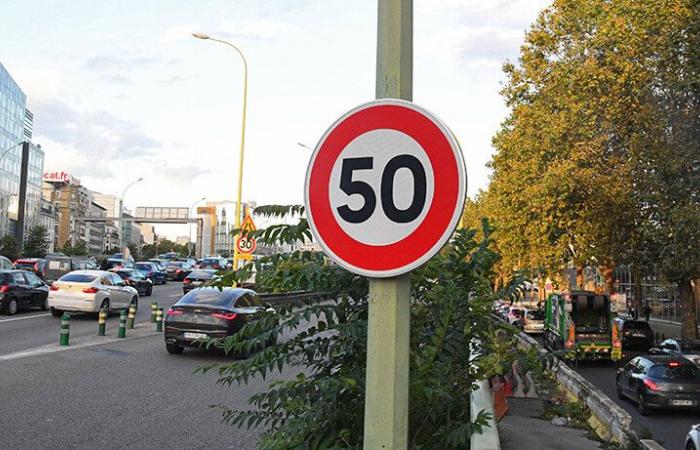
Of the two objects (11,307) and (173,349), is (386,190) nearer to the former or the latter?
(173,349)

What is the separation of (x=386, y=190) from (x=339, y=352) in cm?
175

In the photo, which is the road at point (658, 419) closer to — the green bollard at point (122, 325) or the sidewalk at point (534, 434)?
the sidewalk at point (534, 434)

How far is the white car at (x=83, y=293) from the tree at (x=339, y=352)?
19556 millimetres

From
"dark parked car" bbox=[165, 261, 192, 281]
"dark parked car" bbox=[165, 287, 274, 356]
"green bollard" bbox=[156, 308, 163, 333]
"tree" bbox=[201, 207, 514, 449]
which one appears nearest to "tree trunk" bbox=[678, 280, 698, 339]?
"dark parked car" bbox=[165, 287, 274, 356]

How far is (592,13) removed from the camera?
24875mm

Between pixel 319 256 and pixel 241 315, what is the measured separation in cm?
1158

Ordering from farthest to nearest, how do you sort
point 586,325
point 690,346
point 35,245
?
point 35,245 < point 586,325 < point 690,346

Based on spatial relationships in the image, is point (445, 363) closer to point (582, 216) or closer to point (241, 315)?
point (241, 315)

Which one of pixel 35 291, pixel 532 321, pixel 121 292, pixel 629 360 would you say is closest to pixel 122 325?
pixel 121 292

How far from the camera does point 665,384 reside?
16641 mm

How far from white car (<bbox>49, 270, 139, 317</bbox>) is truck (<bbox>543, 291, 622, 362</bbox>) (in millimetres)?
16835

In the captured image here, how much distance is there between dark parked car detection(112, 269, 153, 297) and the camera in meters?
35.2

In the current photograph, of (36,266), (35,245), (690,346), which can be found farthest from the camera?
(35,245)

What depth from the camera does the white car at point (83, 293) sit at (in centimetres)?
2209
